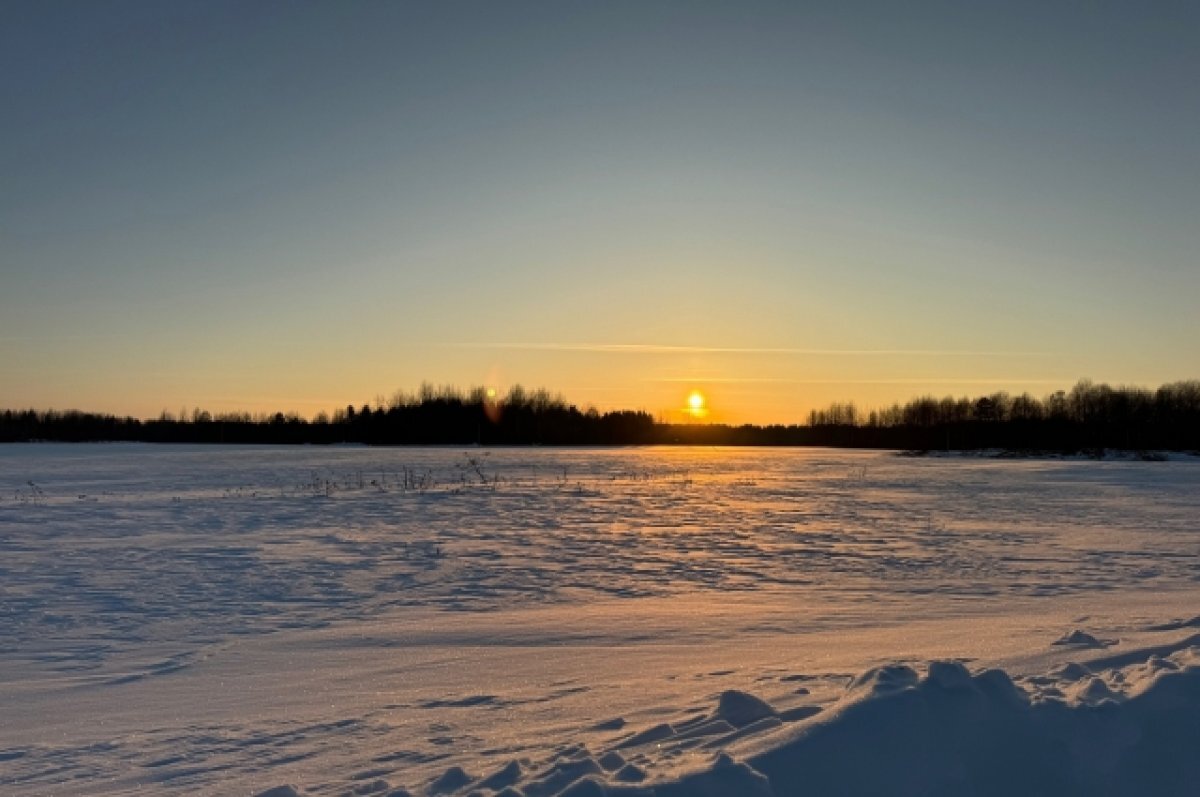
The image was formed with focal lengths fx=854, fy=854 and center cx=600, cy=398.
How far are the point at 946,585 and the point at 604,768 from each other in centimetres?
850

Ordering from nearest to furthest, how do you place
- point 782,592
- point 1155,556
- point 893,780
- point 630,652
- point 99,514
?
point 893,780 < point 630,652 < point 782,592 < point 1155,556 < point 99,514

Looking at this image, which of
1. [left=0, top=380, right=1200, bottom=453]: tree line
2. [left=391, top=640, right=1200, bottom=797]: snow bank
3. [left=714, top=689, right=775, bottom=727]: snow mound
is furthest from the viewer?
[left=0, top=380, right=1200, bottom=453]: tree line

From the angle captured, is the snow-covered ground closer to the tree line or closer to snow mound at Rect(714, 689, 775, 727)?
snow mound at Rect(714, 689, 775, 727)

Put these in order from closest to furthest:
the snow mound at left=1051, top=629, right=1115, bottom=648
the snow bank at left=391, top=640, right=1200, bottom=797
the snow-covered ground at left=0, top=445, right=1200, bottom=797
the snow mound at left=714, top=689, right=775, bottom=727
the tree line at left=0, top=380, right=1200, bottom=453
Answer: the snow bank at left=391, top=640, right=1200, bottom=797 → the snow-covered ground at left=0, top=445, right=1200, bottom=797 → the snow mound at left=714, top=689, right=775, bottom=727 → the snow mound at left=1051, top=629, right=1115, bottom=648 → the tree line at left=0, top=380, right=1200, bottom=453

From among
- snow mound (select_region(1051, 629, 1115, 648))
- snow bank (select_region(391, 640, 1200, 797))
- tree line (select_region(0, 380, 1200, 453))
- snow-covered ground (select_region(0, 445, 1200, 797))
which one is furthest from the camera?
tree line (select_region(0, 380, 1200, 453))

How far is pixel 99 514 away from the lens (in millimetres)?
20141

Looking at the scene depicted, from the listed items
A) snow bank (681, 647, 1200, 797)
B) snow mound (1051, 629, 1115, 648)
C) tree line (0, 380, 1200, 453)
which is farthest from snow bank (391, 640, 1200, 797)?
tree line (0, 380, 1200, 453)

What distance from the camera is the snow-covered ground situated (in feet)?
14.3

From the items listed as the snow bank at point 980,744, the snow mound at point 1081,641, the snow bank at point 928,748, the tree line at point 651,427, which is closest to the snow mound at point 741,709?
the snow bank at point 928,748

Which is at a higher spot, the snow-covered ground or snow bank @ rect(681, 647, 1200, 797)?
snow bank @ rect(681, 647, 1200, 797)

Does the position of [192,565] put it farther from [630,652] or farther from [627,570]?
[630,652]

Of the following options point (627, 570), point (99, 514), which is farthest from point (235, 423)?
point (627, 570)

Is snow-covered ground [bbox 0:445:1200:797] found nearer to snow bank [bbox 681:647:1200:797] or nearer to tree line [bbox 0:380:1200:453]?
snow bank [bbox 681:647:1200:797]

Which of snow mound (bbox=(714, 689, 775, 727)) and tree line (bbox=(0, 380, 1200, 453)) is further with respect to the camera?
tree line (bbox=(0, 380, 1200, 453))
